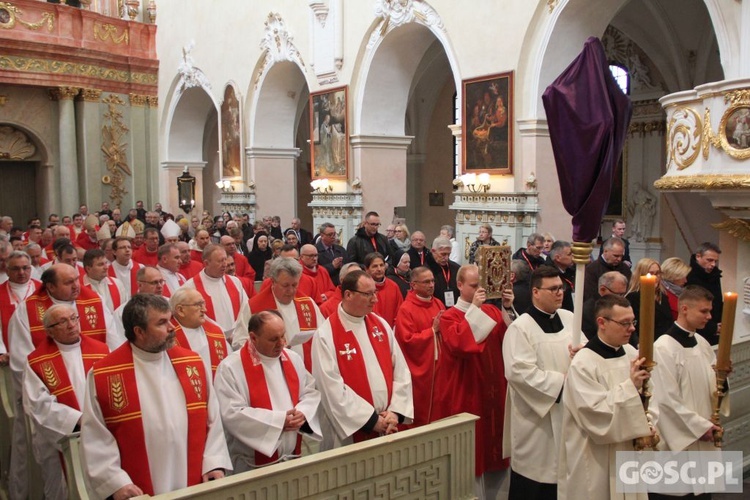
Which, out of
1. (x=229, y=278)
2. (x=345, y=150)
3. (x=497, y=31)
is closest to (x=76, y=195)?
(x=345, y=150)

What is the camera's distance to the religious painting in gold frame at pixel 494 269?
15.0ft

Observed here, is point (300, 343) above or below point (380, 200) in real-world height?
below

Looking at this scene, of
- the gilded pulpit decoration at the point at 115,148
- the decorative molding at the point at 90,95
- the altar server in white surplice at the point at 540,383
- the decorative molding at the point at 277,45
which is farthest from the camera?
the gilded pulpit decoration at the point at 115,148

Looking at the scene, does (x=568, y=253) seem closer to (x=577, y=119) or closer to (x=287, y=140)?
(x=577, y=119)

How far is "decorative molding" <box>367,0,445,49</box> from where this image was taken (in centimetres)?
1310

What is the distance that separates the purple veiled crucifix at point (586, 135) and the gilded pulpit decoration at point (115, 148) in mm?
19094

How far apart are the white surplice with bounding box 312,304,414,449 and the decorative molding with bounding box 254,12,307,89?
13047mm

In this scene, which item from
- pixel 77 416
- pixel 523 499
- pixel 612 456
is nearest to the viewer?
pixel 612 456

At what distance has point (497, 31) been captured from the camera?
11.9 meters

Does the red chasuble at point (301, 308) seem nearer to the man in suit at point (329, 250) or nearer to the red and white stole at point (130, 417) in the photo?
the red and white stole at point (130, 417)

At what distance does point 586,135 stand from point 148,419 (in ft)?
8.67

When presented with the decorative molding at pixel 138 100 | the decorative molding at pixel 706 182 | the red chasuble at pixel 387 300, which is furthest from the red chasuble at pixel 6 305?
the decorative molding at pixel 138 100

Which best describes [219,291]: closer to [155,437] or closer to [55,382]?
[55,382]

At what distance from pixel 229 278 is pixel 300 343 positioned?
1745mm
